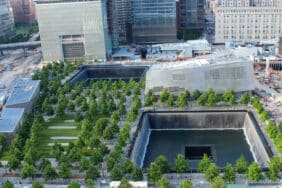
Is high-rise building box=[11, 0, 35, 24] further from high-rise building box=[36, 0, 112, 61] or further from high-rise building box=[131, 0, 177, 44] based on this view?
high-rise building box=[36, 0, 112, 61]

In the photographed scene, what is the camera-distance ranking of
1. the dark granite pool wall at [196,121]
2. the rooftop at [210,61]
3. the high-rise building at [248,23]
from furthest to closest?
the high-rise building at [248,23]
the rooftop at [210,61]
the dark granite pool wall at [196,121]

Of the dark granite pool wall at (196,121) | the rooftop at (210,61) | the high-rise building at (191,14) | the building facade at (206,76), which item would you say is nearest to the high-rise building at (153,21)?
the high-rise building at (191,14)

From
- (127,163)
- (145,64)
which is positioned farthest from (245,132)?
(145,64)

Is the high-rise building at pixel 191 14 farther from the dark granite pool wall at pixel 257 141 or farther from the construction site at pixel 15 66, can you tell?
the dark granite pool wall at pixel 257 141

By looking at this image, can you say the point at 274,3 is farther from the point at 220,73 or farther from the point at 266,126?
the point at 266,126

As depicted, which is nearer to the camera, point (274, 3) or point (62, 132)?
point (62, 132)

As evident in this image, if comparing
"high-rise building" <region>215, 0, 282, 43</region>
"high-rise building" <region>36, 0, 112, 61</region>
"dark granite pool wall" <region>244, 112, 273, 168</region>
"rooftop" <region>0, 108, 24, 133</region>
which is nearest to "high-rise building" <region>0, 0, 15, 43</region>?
"high-rise building" <region>36, 0, 112, 61</region>
